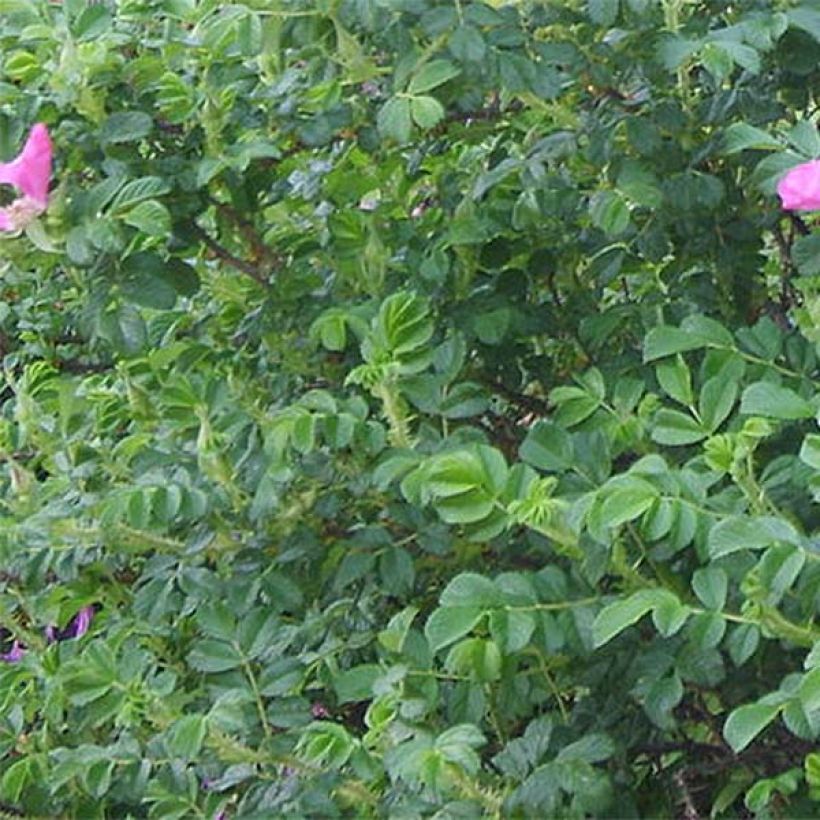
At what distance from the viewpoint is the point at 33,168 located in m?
1.52

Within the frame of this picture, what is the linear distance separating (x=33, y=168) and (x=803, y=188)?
2.13 feet

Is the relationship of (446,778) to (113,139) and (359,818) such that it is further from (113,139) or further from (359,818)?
(113,139)

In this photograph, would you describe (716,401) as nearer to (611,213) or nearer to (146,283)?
(611,213)

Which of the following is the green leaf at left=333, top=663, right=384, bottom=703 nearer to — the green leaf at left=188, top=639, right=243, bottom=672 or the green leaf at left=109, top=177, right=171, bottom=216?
the green leaf at left=188, top=639, right=243, bottom=672

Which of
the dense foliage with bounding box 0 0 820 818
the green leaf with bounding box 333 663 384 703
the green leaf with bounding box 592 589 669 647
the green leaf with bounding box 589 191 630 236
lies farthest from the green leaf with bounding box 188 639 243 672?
the green leaf with bounding box 589 191 630 236

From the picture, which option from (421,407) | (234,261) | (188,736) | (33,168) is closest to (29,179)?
(33,168)

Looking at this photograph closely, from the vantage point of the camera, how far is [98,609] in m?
2.24

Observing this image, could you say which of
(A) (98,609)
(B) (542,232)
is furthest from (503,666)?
(A) (98,609)

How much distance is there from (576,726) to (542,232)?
48cm

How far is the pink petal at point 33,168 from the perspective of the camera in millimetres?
1509

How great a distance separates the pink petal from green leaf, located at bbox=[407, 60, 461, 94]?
322 millimetres

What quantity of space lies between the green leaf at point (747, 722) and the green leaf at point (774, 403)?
9.1 inches

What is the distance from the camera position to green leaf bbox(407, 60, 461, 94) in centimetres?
153

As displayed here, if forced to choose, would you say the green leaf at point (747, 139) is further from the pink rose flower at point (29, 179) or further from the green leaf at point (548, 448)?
Answer: the pink rose flower at point (29, 179)
